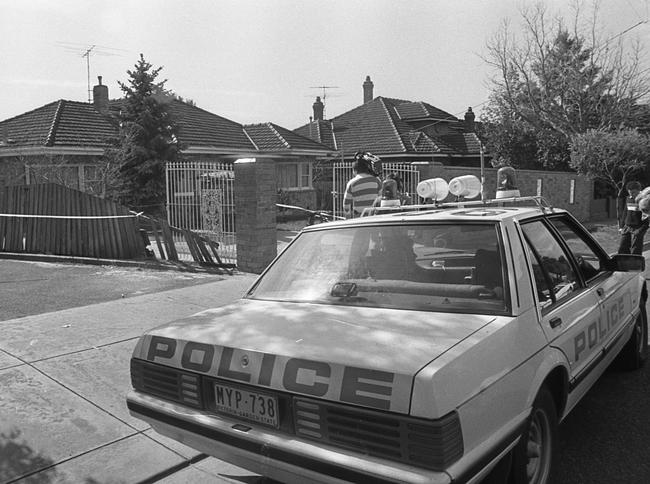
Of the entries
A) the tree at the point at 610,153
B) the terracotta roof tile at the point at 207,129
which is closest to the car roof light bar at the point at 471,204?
the tree at the point at 610,153

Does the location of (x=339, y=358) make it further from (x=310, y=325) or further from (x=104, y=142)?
(x=104, y=142)

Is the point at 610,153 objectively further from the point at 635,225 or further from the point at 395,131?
the point at 395,131

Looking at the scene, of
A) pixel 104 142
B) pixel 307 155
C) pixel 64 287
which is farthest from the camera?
pixel 307 155

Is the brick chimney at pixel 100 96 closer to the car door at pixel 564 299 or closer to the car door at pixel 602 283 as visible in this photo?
the car door at pixel 602 283

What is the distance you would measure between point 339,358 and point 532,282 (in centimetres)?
121

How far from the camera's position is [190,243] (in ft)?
33.5

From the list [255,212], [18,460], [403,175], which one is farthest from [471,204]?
[403,175]

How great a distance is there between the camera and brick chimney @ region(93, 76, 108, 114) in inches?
981

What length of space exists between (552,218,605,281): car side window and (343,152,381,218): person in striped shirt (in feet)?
11.4

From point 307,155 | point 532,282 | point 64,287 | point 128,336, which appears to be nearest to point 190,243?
point 64,287

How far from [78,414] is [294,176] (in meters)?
20.7

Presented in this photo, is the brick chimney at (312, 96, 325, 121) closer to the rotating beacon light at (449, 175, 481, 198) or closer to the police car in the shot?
the rotating beacon light at (449, 175, 481, 198)

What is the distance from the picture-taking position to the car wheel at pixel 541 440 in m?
2.70

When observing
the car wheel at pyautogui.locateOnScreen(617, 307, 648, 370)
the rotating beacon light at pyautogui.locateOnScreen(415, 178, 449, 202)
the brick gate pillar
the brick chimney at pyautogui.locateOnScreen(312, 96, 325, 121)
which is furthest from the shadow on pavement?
the brick chimney at pyautogui.locateOnScreen(312, 96, 325, 121)
